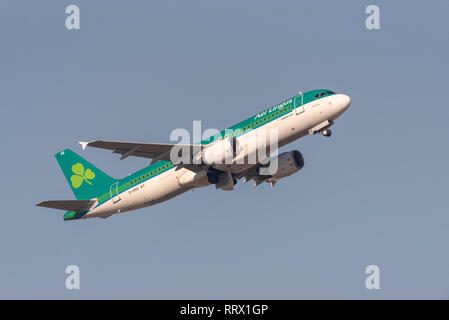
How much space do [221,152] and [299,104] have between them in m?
6.48

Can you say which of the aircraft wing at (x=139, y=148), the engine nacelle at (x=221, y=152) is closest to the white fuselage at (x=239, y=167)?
the engine nacelle at (x=221, y=152)

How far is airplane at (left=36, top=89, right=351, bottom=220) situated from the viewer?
5384 centimetres

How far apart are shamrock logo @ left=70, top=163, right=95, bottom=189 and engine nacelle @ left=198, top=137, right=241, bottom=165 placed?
13956mm

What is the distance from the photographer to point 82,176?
66875mm

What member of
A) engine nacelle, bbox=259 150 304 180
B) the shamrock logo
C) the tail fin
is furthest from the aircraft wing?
the shamrock logo

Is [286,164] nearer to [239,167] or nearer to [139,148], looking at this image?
[239,167]

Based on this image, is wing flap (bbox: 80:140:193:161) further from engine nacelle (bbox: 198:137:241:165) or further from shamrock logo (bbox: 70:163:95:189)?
shamrock logo (bbox: 70:163:95:189)

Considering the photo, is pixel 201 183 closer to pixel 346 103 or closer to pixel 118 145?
pixel 118 145

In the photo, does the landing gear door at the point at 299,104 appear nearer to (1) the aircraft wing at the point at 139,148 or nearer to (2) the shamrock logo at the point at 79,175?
(1) the aircraft wing at the point at 139,148

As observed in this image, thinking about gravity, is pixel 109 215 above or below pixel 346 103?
below

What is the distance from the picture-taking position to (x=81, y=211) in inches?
2507

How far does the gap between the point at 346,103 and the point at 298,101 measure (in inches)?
132
